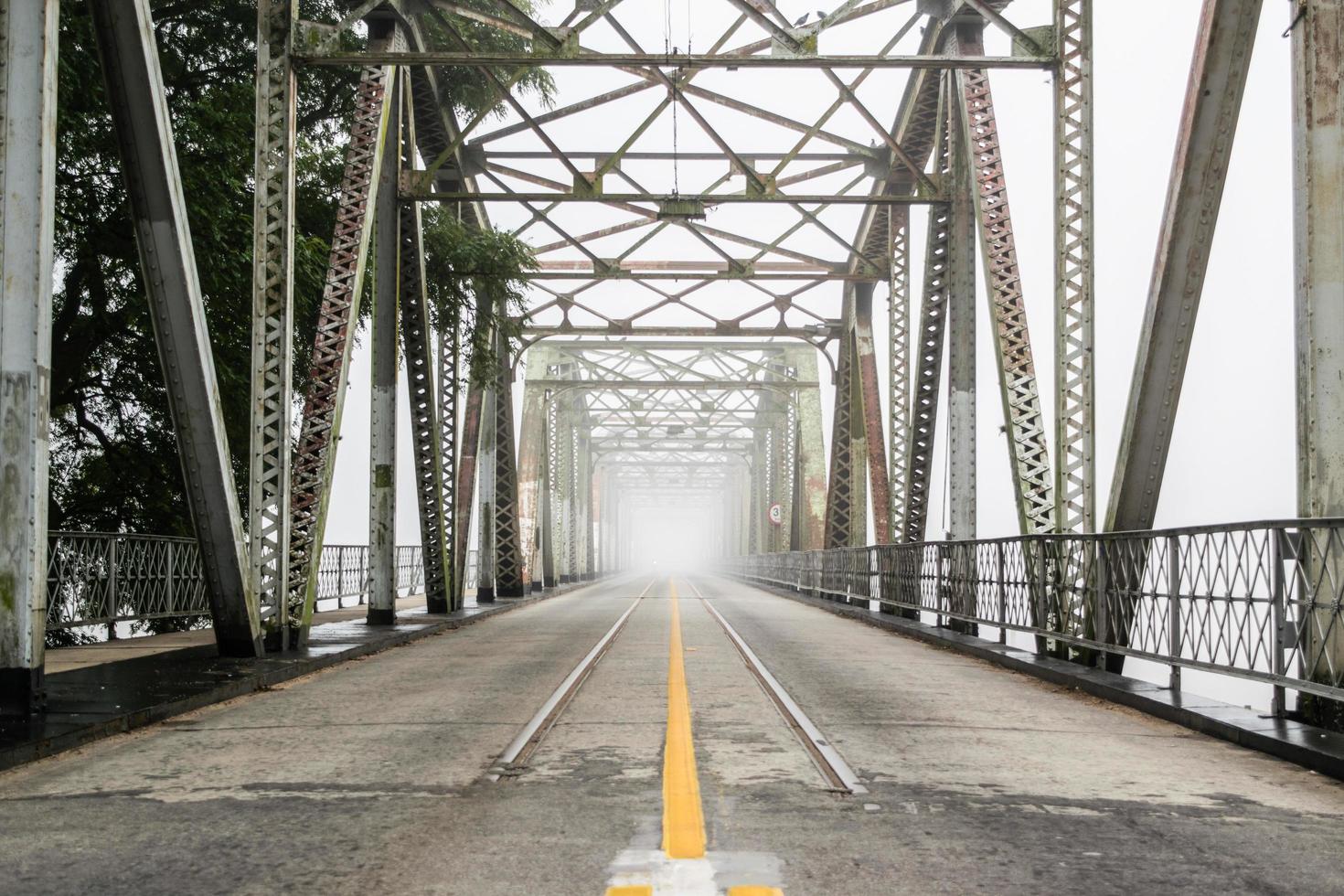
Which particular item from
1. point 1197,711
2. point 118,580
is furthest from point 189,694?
point 1197,711

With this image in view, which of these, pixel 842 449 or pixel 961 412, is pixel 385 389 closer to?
pixel 961 412

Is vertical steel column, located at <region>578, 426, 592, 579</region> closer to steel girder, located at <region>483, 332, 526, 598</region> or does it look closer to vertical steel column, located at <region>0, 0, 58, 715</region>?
steel girder, located at <region>483, 332, 526, 598</region>

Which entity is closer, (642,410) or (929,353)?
(929,353)

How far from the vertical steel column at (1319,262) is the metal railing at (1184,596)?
0.21 meters

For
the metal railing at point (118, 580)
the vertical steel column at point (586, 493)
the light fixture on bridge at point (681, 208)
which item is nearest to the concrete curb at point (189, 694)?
the metal railing at point (118, 580)

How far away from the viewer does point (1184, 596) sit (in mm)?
9031

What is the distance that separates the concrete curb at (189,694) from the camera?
698cm

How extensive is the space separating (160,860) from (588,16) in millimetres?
11994

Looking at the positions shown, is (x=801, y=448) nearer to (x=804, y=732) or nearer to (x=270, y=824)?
(x=804, y=732)

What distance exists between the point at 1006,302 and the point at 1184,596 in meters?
6.72

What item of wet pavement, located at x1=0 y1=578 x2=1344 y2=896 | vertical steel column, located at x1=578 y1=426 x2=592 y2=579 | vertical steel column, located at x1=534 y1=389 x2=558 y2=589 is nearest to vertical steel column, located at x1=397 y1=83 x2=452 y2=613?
wet pavement, located at x1=0 y1=578 x2=1344 y2=896

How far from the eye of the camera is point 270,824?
5.14 m

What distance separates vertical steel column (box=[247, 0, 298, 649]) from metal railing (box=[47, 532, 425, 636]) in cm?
209

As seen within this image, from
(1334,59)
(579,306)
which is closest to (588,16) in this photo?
(1334,59)
